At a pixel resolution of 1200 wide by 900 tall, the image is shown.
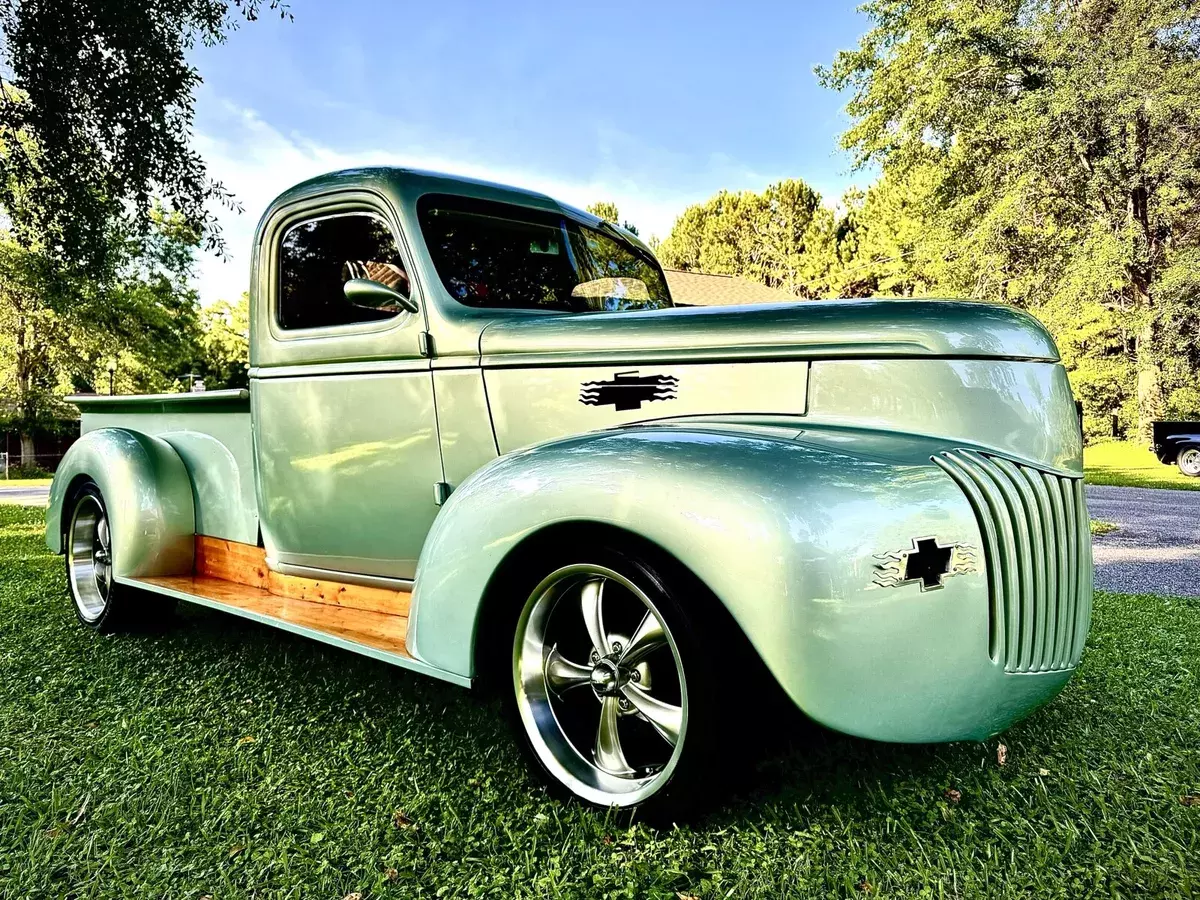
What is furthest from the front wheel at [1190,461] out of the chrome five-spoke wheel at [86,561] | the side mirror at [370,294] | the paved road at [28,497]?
the paved road at [28,497]

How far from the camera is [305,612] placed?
331cm

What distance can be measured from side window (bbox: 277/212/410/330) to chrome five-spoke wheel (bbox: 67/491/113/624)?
201cm

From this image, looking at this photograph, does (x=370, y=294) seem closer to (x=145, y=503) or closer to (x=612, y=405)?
(x=612, y=405)

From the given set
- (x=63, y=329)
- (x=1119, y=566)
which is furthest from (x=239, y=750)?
(x=63, y=329)

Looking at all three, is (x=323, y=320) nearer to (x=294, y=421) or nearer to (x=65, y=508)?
(x=294, y=421)

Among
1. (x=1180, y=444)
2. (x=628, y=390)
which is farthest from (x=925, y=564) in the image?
(x=1180, y=444)

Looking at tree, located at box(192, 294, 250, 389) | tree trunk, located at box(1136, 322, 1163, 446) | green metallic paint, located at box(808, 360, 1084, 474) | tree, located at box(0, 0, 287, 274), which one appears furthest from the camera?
tree, located at box(192, 294, 250, 389)

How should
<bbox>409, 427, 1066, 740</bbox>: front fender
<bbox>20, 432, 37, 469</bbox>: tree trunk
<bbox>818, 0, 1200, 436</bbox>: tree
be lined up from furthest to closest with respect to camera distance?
<bbox>20, 432, 37, 469</bbox>: tree trunk < <bbox>818, 0, 1200, 436</bbox>: tree < <bbox>409, 427, 1066, 740</bbox>: front fender

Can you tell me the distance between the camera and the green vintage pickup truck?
6.26ft

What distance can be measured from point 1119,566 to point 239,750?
6.71 metres

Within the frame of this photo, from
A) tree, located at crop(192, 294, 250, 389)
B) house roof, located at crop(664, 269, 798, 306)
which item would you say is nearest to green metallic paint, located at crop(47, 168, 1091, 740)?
house roof, located at crop(664, 269, 798, 306)

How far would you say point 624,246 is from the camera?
13.0ft

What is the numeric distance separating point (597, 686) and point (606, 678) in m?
0.04

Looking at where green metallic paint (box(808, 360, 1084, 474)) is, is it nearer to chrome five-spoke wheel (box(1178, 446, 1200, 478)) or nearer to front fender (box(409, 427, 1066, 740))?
front fender (box(409, 427, 1066, 740))
